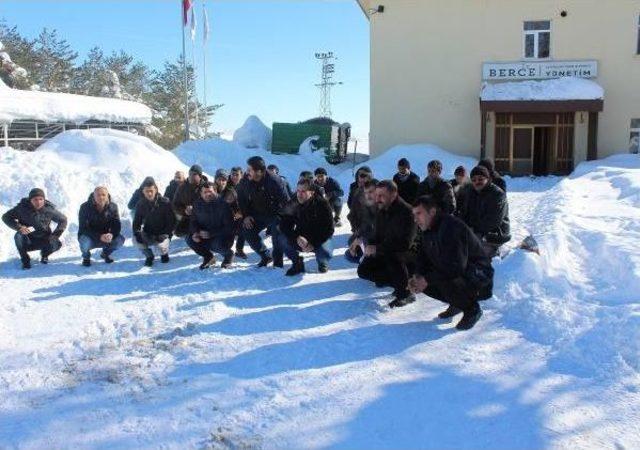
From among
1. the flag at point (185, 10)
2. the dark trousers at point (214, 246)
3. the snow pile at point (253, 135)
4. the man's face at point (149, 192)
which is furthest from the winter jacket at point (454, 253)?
the flag at point (185, 10)

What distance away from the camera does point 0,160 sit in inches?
492

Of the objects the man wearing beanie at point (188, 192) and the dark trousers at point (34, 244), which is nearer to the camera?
the dark trousers at point (34, 244)

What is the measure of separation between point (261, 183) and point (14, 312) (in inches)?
143

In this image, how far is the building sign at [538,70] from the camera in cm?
2211

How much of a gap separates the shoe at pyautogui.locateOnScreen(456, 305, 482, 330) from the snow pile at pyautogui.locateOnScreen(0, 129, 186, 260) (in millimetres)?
6498

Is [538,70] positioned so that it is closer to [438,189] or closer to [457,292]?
[438,189]

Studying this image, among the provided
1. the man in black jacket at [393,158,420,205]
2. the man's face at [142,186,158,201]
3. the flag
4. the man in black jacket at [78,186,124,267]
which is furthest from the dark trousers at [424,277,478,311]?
the flag

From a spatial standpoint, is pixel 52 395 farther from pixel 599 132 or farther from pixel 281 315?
pixel 599 132

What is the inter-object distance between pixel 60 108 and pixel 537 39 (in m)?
19.1

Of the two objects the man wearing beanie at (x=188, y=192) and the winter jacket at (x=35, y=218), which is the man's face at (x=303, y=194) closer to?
the man wearing beanie at (x=188, y=192)

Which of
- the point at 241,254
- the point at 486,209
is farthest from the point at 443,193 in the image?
the point at 241,254

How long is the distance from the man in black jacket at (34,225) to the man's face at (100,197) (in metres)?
0.62

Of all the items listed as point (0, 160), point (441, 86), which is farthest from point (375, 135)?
point (0, 160)

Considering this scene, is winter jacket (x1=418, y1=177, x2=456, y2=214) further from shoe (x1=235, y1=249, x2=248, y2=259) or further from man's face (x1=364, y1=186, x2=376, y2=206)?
shoe (x1=235, y1=249, x2=248, y2=259)
